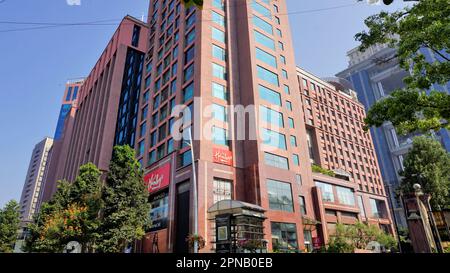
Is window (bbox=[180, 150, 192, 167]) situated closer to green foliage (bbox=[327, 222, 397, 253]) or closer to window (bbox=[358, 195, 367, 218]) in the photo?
green foliage (bbox=[327, 222, 397, 253])

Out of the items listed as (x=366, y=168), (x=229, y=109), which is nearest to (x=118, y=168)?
(x=229, y=109)

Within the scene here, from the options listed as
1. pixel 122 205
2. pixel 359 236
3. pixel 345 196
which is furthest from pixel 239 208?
pixel 345 196

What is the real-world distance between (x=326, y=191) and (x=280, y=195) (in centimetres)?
1660

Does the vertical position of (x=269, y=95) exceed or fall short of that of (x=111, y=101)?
it falls short

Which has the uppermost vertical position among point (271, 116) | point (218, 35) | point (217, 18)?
point (217, 18)

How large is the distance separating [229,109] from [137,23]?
44613 mm

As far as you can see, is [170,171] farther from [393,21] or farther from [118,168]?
[393,21]

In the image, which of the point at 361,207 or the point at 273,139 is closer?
the point at 273,139

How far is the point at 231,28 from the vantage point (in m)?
42.6

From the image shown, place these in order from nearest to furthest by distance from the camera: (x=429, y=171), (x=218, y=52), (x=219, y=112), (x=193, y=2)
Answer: (x=193, y=2)
(x=429, y=171)
(x=219, y=112)
(x=218, y=52)

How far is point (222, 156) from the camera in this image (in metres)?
33.1

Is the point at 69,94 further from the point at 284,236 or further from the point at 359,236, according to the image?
the point at 359,236

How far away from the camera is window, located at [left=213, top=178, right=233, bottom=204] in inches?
1222

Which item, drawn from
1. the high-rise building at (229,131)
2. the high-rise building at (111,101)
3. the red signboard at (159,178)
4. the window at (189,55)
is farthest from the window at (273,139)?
the high-rise building at (111,101)
